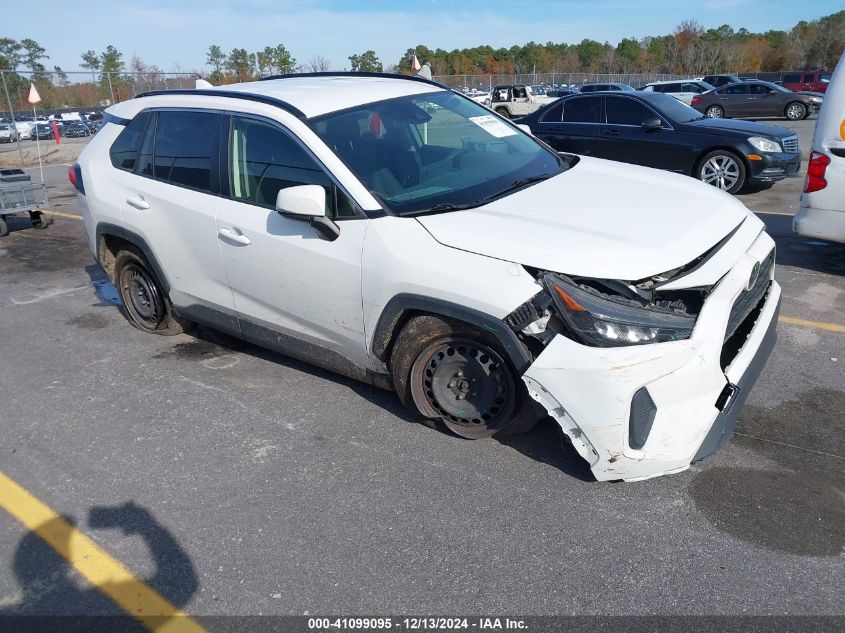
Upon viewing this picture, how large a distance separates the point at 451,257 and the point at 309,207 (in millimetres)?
797

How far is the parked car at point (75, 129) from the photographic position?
1088 inches

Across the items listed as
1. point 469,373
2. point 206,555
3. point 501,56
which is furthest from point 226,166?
point 501,56

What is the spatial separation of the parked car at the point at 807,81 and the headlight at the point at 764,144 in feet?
84.6

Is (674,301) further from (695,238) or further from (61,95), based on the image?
(61,95)

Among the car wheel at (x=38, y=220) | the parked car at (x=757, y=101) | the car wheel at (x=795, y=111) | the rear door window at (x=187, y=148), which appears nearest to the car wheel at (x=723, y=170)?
the rear door window at (x=187, y=148)

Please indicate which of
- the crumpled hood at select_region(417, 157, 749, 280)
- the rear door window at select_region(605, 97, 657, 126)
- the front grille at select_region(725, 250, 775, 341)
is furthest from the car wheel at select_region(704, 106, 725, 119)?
the front grille at select_region(725, 250, 775, 341)

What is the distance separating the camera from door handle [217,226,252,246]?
400 centimetres

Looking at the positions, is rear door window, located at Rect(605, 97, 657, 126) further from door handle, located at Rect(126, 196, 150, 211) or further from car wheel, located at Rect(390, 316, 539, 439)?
car wheel, located at Rect(390, 316, 539, 439)

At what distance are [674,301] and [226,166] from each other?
2769 millimetres

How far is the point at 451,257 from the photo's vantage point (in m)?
3.18

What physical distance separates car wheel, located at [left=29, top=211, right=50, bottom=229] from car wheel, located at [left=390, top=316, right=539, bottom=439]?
879 centimetres

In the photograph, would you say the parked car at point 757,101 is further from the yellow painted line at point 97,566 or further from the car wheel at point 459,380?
the yellow painted line at point 97,566

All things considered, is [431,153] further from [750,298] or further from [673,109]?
[673,109]

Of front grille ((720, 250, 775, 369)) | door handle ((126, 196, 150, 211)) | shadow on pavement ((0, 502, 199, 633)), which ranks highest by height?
door handle ((126, 196, 150, 211))
